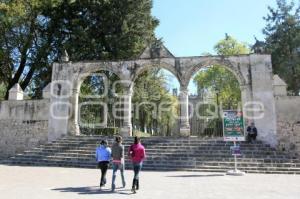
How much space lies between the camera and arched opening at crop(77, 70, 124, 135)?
80.0ft

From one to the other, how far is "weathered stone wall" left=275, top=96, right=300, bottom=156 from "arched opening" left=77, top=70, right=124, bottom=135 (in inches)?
455

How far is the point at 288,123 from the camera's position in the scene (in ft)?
56.6

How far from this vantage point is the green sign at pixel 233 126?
13.2 metres

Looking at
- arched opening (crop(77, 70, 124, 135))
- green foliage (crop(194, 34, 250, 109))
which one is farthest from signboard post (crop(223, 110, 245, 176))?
green foliage (crop(194, 34, 250, 109))

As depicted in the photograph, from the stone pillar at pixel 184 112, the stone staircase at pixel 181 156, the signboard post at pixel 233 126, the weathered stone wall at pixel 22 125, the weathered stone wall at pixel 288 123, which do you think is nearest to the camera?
the signboard post at pixel 233 126

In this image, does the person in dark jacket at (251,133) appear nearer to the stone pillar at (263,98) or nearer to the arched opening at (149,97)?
the stone pillar at (263,98)

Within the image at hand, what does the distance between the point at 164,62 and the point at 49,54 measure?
1178 centimetres

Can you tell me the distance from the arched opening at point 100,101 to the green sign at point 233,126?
12.0 metres

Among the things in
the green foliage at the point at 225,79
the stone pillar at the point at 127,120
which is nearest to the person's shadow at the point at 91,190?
the stone pillar at the point at 127,120

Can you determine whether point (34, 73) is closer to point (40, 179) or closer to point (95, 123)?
point (95, 123)

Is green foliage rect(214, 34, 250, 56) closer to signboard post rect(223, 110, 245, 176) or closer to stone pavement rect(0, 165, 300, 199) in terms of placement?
signboard post rect(223, 110, 245, 176)

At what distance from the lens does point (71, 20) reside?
25953 millimetres

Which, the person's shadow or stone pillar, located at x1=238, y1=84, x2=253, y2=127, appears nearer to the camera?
the person's shadow

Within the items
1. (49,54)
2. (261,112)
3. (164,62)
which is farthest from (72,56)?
(261,112)
